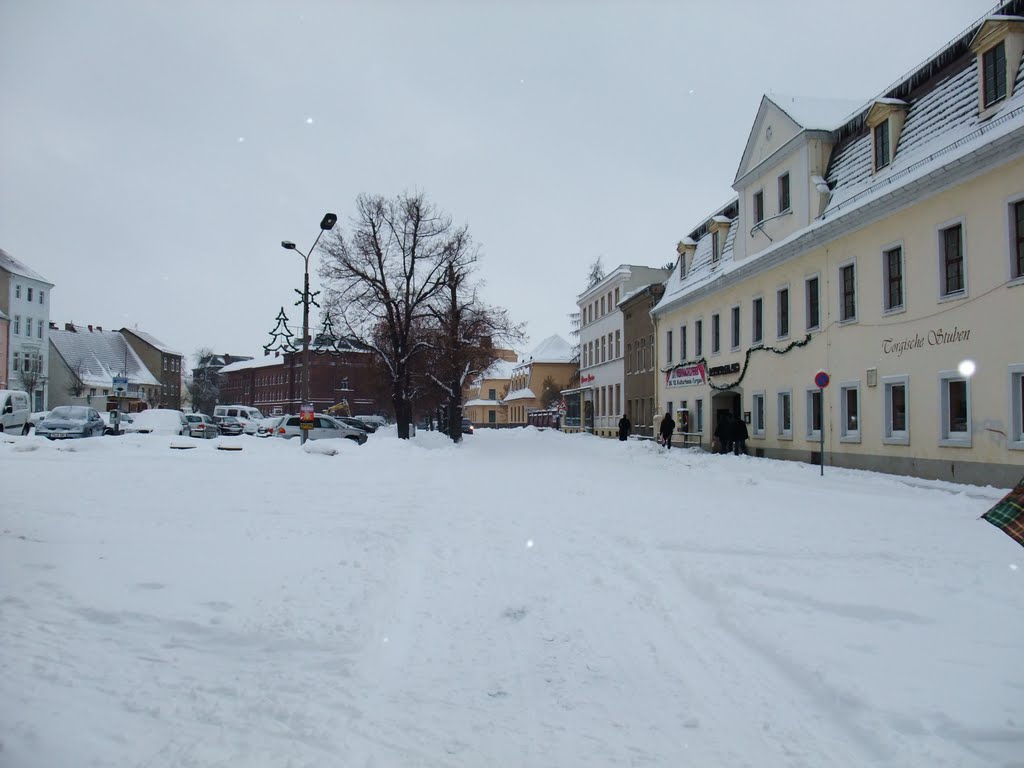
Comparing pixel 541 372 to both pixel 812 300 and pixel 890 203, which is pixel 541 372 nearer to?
pixel 812 300

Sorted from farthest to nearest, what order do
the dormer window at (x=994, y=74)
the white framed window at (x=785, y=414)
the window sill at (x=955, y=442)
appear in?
the white framed window at (x=785, y=414) < the window sill at (x=955, y=442) < the dormer window at (x=994, y=74)

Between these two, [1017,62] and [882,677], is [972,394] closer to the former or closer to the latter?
[1017,62]

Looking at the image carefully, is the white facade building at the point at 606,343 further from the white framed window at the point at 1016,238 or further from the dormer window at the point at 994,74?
the white framed window at the point at 1016,238

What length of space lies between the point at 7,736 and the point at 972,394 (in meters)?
17.9

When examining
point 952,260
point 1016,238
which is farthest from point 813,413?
point 1016,238

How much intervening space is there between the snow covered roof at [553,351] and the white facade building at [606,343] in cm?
3495

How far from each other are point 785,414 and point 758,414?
217 centimetres

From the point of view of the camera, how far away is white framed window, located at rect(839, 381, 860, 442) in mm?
20594

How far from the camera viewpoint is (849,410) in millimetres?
21188

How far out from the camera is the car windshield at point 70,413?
1112 inches

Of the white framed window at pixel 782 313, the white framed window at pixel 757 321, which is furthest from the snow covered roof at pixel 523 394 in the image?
the white framed window at pixel 782 313

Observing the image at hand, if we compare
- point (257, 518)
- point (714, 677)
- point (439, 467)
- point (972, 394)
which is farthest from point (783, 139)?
point (714, 677)

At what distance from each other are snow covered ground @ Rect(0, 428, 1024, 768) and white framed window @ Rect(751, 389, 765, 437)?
16022 mm

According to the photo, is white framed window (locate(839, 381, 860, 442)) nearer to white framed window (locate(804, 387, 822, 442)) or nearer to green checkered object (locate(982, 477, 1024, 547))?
white framed window (locate(804, 387, 822, 442))
